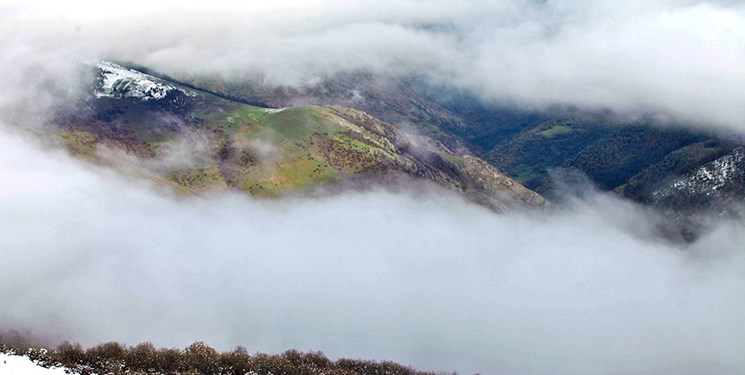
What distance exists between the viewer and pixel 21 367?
16200cm

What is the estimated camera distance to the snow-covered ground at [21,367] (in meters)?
158

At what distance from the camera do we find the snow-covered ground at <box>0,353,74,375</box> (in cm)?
15812

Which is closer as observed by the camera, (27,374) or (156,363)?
(27,374)

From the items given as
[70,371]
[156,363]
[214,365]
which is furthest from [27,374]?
[214,365]

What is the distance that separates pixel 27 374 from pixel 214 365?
187 feet

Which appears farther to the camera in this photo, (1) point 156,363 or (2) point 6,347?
(1) point 156,363

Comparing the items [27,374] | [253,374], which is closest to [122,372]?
[27,374]

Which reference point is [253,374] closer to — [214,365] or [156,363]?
[214,365]

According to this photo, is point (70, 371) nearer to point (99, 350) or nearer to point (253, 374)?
point (99, 350)

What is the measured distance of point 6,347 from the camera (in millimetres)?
171125

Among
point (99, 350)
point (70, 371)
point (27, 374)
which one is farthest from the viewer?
point (99, 350)

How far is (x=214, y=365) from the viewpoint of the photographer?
19900 cm

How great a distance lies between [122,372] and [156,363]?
1619 centimetres

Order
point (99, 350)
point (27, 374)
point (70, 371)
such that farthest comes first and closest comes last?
1. point (99, 350)
2. point (70, 371)
3. point (27, 374)
